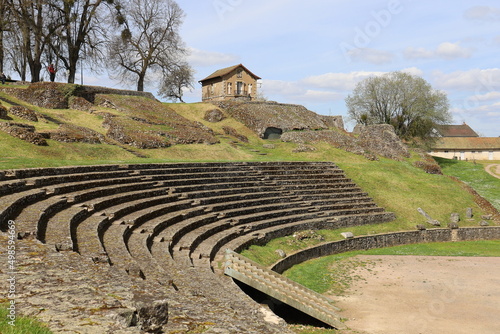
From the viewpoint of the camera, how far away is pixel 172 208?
18.0 m

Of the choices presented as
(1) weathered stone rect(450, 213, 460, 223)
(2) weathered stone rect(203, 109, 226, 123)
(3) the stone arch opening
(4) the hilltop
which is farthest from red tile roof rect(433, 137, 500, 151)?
(1) weathered stone rect(450, 213, 460, 223)

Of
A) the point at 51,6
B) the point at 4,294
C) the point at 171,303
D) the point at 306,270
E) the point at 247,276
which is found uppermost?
the point at 51,6

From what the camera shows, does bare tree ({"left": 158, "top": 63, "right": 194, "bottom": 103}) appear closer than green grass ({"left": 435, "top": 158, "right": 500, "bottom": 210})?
No

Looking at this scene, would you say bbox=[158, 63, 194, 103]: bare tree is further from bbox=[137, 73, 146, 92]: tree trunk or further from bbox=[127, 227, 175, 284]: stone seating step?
bbox=[127, 227, 175, 284]: stone seating step

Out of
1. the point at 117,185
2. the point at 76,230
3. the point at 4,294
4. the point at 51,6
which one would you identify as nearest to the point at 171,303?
the point at 4,294

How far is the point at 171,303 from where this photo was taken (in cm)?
573

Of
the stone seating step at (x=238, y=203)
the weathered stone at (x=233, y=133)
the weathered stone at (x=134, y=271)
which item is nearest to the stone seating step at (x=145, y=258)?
the weathered stone at (x=134, y=271)

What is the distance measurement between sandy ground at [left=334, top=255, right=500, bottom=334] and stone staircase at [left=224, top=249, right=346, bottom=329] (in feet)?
1.88

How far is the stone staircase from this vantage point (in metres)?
12.8

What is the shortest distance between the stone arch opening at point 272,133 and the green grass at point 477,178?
2212cm

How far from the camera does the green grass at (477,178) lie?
37.4 meters

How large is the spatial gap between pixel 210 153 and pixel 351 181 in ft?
38.8

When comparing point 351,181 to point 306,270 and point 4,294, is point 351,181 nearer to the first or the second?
point 306,270

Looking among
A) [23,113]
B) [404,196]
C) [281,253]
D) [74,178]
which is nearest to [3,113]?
[23,113]
